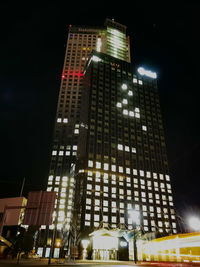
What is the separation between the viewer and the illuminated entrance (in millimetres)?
62759

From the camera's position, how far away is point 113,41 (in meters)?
154

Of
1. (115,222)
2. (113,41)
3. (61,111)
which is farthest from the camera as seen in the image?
(113,41)

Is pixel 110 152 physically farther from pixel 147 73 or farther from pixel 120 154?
pixel 147 73

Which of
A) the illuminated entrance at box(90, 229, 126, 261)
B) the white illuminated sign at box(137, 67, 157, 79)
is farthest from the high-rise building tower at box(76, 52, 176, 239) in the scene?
the illuminated entrance at box(90, 229, 126, 261)

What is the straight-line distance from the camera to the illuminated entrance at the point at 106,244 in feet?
206

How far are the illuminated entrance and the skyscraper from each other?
9282 mm

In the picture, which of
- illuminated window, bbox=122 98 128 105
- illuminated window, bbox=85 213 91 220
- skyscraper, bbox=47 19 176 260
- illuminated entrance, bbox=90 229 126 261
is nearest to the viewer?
illuminated entrance, bbox=90 229 126 261

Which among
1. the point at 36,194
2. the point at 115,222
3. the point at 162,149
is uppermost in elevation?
the point at 162,149

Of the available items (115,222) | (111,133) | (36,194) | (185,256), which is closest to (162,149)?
(111,133)

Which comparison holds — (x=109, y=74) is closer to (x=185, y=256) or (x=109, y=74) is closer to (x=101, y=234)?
(x=101, y=234)

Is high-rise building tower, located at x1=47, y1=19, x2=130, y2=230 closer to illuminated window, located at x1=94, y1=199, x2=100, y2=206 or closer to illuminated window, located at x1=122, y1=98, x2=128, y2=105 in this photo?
illuminated window, located at x1=94, y1=199, x2=100, y2=206

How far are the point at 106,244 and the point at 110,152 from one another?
37946mm

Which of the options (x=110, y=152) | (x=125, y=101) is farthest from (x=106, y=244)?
(x=125, y=101)

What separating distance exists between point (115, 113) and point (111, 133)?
12.3 metres
